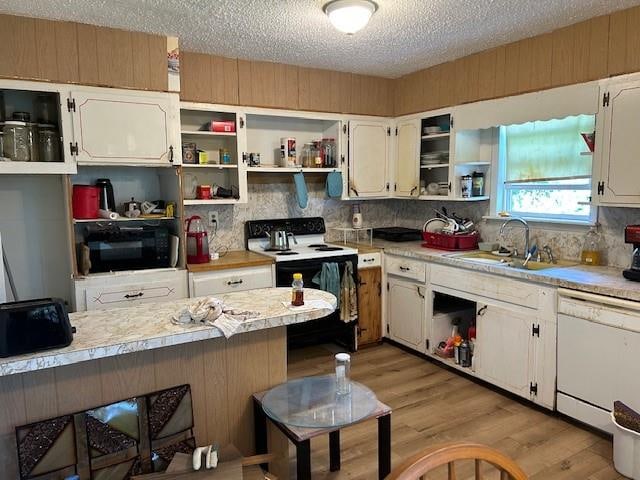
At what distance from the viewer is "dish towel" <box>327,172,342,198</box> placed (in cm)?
423

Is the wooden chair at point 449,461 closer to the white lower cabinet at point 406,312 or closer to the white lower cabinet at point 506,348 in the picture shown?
the white lower cabinet at point 506,348

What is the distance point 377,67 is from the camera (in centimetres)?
408

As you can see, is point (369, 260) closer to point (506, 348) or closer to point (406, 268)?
point (406, 268)

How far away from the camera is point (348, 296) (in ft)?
12.8

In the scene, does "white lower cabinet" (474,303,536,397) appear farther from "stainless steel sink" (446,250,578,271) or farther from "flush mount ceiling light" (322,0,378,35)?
"flush mount ceiling light" (322,0,378,35)

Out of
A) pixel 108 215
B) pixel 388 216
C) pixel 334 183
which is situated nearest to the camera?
pixel 108 215

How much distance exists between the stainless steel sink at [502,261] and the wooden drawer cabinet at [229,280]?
1446 millimetres

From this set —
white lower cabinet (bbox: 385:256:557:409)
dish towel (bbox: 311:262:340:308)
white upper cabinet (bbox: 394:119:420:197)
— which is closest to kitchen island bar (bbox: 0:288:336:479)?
dish towel (bbox: 311:262:340:308)

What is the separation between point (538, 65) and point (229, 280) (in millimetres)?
2676

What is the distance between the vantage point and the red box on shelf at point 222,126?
3680 mm

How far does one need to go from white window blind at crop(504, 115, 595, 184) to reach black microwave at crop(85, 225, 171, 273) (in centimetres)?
279

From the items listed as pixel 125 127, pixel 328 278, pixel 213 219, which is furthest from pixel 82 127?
pixel 328 278

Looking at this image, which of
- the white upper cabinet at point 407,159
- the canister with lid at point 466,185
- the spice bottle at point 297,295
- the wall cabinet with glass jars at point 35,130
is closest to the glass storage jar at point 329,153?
the white upper cabinet at point 407,159

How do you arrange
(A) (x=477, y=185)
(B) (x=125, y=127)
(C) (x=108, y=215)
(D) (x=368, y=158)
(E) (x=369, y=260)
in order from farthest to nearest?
(D) (x=368, y=158)
(E) (x=369, y=260)
(A) (x=477, y=185)
(C) (x=108, y=215)
(B) (x=125, y=127)
